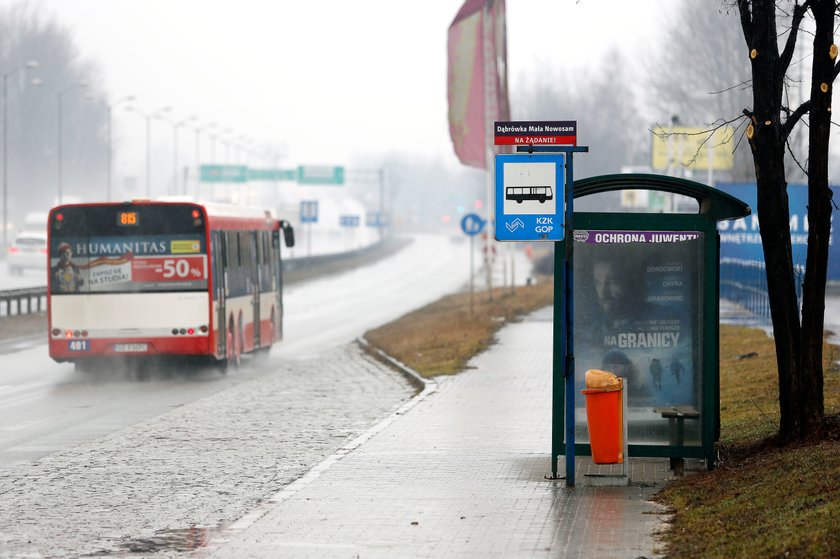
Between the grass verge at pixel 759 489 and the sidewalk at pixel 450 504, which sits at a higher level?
the grass verge at pixel 759 489

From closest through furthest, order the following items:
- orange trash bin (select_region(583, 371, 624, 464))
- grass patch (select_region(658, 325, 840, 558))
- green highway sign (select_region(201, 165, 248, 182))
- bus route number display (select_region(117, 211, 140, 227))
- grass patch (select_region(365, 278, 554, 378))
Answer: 1. grass patch (select_region(658, 325, 840, 558))
2. orange trash bin (select_region(583, 371, 624, 464))
3. bus route number display (select_region(117, 211, 140, 227))
4. grass patch (select_region(365, 278, 554, 378))
5. green highway sign (select_region(201, 165, 248, 182))

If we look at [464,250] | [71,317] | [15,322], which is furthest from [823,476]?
[464,250]

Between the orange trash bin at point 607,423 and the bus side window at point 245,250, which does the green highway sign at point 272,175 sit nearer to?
the bus side window at point 245,250

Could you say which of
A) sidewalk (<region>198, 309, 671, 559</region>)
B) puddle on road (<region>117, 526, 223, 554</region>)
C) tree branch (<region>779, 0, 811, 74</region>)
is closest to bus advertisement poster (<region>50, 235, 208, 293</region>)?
sidewalk (<region>198, 309, 671, 559</region>)

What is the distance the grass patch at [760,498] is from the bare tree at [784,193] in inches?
17.0

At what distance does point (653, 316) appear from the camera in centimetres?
1246

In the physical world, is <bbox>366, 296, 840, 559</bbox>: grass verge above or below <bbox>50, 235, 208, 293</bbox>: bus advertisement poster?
below

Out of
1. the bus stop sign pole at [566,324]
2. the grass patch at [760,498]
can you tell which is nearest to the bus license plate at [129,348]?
the grass patch at [760,498]

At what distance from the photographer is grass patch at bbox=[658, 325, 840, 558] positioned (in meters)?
8.28

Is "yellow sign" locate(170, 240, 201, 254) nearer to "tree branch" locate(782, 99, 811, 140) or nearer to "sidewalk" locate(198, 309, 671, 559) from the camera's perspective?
"sidewalk" locate(198, 309, 671, 559)

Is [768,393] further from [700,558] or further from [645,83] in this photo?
[645,83]

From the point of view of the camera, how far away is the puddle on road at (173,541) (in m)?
9.38

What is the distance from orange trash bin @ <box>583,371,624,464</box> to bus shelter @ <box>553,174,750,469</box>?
368 millimetres

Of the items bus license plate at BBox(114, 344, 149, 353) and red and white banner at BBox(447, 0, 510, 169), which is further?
red and white banner at BBox(447, 0, 510, 169)
